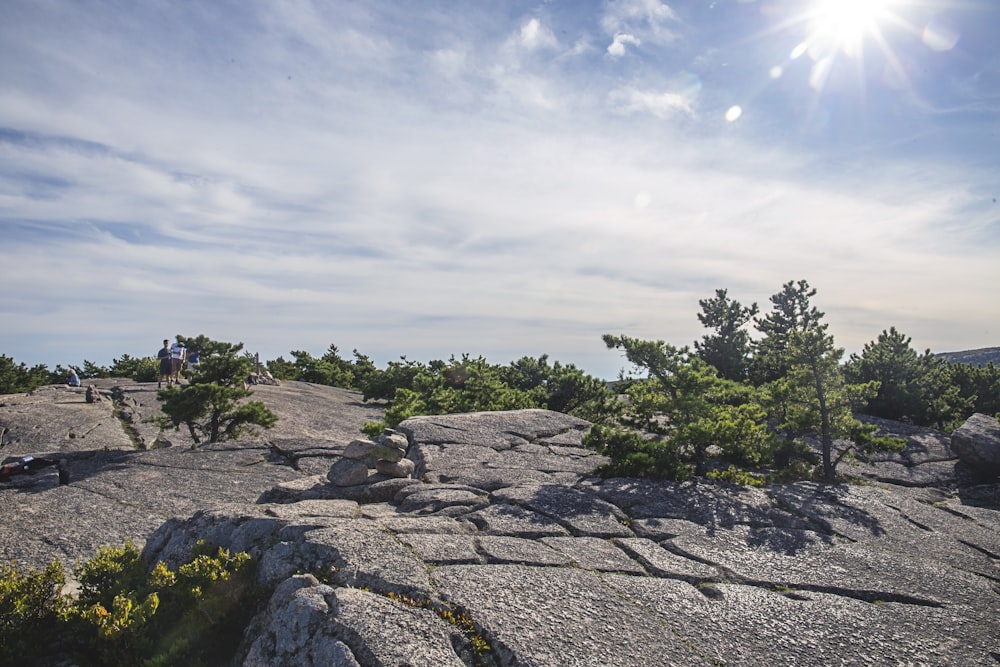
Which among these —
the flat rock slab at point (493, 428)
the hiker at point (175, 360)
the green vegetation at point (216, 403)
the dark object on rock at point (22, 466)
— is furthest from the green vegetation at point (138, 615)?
the hiker at point (175, 360)

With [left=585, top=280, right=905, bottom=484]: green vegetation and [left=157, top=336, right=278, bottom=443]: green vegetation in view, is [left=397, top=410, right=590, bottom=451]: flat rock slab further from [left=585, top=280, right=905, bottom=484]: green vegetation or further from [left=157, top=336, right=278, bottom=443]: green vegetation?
[left=157, top=336, right=278, bottom=443]: green vegetation

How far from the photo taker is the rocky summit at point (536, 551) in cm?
492

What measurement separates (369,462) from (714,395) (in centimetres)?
685

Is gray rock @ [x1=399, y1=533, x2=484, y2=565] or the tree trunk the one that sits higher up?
the tree trunk

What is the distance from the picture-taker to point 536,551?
21.5ft

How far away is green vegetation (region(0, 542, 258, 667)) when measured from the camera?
5.30 meters

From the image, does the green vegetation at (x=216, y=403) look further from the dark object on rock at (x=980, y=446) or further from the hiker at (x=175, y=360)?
the dark object on rock at (x=980, y=446)

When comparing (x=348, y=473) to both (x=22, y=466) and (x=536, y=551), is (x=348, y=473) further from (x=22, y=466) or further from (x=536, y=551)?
(x=22, y=466)

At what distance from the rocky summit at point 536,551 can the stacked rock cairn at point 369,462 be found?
7 centimetres

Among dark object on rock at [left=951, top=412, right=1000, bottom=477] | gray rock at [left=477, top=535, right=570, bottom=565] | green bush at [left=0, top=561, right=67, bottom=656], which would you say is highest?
dark object on rock at [left=951, top=412, right=1000, bottom=477]

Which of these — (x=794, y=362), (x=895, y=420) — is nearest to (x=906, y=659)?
(x=794, y=362)

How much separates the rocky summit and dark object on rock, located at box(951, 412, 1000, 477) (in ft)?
1.90

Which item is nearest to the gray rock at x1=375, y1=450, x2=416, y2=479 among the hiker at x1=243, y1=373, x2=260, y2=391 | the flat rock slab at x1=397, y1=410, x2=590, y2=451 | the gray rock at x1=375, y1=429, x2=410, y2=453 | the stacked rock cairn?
the stacked rock cairn

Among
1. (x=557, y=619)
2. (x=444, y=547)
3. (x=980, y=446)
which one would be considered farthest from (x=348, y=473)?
(x=980, y=446)
